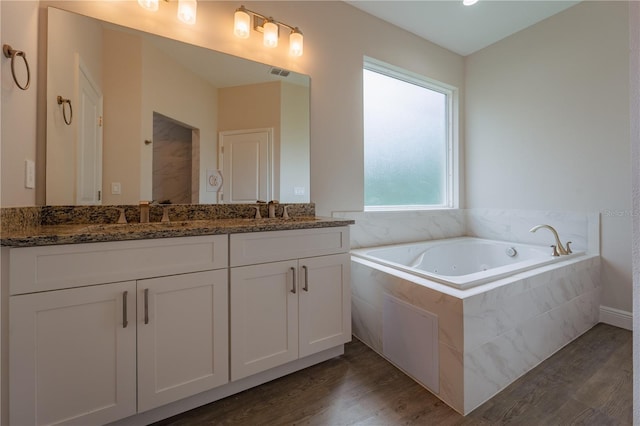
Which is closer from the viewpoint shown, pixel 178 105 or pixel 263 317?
pixel 263 317

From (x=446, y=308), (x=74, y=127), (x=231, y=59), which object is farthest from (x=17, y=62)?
(x=446, y=308)

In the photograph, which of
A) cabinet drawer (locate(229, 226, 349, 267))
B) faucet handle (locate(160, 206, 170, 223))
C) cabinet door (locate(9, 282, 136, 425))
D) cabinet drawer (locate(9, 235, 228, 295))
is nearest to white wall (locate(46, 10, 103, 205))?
faucet handle (locate(160, 206, 170, 223))

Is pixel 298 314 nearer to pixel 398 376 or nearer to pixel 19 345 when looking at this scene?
pixel 398 376

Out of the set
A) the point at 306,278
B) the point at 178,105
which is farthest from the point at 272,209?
the point at 178,105

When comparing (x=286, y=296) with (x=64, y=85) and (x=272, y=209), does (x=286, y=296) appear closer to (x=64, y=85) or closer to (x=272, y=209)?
(x=272, y=209)

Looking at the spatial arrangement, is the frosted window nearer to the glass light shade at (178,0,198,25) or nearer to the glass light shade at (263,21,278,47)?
the glass light shade at (263,21,278,47)

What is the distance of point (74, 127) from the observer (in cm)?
147

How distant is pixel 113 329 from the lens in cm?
114

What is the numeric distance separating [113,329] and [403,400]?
4.50ft

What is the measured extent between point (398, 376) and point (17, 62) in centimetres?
238

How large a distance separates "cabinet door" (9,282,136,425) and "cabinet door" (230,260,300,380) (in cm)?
43

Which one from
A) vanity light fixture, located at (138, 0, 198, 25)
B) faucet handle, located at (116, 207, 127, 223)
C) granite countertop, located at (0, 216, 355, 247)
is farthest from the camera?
vanity light fixture, located at (138, 0, 198, 25)

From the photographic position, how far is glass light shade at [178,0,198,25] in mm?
1675

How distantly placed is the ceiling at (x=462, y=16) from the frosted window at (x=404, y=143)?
0.47 m
